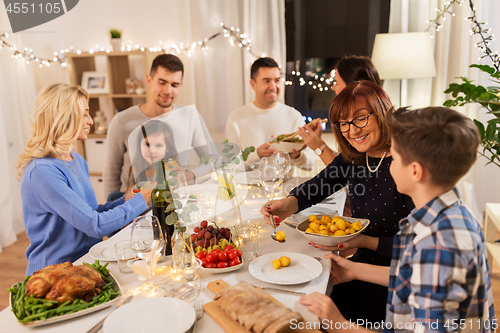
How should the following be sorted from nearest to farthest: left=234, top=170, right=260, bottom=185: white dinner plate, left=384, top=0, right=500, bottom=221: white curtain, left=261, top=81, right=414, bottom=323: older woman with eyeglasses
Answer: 1. left=261, top=81, right=414, bottom=323: older woman with eyeglasses
2. left=234, top=170, right=260, bottom=185: white dinner plate
3. left=384, top=0, right=500, bottom=221: white curtain

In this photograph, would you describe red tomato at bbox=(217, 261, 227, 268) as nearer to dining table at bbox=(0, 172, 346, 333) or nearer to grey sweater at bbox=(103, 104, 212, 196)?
dining table at bbox=(0, 172, 346, 333)

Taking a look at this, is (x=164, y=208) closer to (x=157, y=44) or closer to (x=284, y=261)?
(x=284, y=261)

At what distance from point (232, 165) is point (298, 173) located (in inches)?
78.6

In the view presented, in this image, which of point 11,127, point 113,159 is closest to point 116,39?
point 11,127

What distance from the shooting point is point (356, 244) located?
55.5 inches

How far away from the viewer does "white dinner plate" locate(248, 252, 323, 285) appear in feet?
3.68

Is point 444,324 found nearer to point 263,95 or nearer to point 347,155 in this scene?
point 347,155

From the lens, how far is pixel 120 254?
3.91ft

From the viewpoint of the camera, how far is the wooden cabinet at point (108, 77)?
12.8 feet

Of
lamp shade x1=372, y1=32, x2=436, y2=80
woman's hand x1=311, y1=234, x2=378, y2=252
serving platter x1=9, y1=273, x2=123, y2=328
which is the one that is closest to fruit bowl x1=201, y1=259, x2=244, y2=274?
serving platter x1=9, y1=273, x2=123, y2=328

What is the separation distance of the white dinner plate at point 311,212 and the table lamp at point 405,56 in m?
1.74

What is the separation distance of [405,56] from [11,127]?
3.62 meters

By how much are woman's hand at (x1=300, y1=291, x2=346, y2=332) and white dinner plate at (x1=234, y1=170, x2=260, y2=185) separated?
41.6 inches

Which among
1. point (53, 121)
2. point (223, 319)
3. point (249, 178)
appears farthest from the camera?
point (249, 178)
